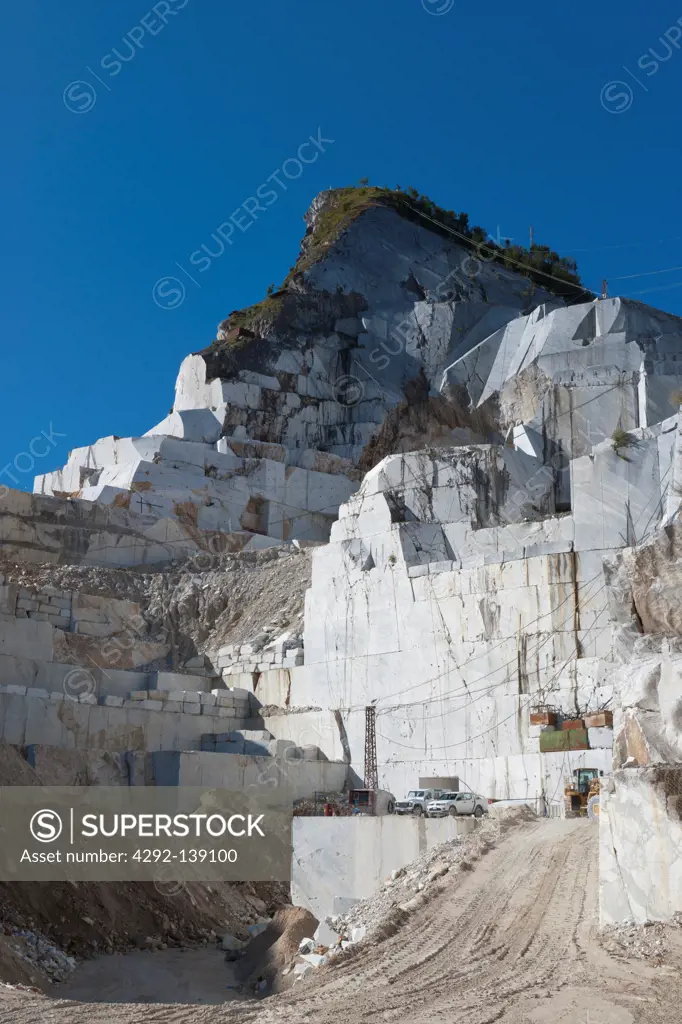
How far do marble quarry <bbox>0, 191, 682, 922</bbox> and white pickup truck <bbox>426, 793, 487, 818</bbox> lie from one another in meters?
1.60

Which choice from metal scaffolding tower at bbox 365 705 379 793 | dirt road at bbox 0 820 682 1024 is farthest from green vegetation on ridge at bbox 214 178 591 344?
dirt road at bbox 0 820 682 1024

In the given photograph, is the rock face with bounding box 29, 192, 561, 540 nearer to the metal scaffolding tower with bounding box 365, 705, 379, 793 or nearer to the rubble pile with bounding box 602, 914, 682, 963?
the metal scaffolding tower with bounding box 365, 705, 379, 793

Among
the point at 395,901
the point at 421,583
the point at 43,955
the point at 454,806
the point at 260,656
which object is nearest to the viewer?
the point at 395,901

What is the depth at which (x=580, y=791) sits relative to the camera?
74.0 feet

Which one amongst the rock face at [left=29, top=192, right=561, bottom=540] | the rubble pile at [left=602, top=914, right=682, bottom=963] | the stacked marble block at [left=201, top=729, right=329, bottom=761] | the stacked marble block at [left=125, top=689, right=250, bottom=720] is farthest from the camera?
the rock face at [left=29, top=192, right=561, bottom=540]

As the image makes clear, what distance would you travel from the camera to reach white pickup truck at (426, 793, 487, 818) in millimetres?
23141

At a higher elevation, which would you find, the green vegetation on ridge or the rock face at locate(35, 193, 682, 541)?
the green vegetation on ridge

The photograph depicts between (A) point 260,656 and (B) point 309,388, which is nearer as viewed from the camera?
→ (A) point 260,656

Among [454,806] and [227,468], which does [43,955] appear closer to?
[454,806]

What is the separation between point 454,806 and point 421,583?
778 cm

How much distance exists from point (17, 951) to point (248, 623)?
776 inches

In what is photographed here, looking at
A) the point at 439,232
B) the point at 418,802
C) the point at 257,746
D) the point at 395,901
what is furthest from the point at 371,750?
the point at 439,232

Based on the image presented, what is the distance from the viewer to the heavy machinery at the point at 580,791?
21.8m

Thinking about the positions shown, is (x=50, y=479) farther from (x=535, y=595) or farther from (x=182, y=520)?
(x=535, y=595)
